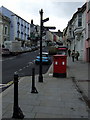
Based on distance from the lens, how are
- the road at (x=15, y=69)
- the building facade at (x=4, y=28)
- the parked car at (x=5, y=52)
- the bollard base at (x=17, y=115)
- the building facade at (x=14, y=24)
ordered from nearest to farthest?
the bollard base at (x=17, y=115) < the road at (x=15, y=69) < the parked car at (x=5, y=52) < the building facade at (x=4, y=28) < the building facade at (x=14, y=24)

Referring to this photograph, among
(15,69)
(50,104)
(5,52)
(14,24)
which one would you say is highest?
(14,24)

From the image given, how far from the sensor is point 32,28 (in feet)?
32.6

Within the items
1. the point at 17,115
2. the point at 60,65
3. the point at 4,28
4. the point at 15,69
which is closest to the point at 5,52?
the point at 15,69

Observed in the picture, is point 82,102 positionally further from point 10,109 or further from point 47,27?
→ point 47,27

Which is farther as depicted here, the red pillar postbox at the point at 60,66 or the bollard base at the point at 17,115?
the red pillar postbox at the point at 60,66

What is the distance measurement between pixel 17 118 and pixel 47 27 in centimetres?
630

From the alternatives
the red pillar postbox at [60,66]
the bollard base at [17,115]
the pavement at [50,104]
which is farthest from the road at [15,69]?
the bollard base at [17,115]

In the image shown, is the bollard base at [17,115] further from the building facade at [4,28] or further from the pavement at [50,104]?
the building facade at [4,28]

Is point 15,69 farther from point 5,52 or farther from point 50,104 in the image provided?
point 5,52

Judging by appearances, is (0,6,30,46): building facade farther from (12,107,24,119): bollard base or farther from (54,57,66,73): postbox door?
(12,107,24,119): bollard base

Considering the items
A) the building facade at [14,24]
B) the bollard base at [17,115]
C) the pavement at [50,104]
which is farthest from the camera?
the building facade at [14,24]

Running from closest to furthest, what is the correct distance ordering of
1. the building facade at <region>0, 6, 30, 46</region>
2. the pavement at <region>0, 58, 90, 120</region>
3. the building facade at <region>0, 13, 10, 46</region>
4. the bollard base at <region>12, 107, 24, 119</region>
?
1. the bollard base at <region>12, 107, 24, 119</region>
2. the pavement at <region>0, 58, 90, 120</region>
3. the building facade at <region>0, 13, 10, 46</region>
4. the building facade at <region>0, 6, 30, 46</region>

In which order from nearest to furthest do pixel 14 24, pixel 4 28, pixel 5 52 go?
pixel 5 52 < pixel 4 28 < pixel 14 24

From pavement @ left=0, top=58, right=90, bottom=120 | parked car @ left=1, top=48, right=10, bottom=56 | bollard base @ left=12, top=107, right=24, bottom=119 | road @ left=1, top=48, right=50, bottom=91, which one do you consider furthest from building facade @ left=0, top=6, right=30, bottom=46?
bollard base @ left=12, top=107, right=24, bottom=119
